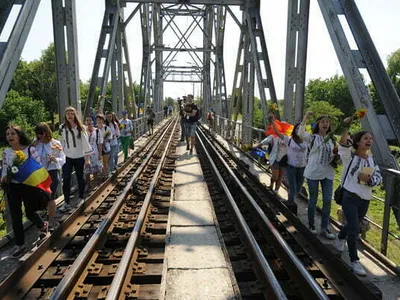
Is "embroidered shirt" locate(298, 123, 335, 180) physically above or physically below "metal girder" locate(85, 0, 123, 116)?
below

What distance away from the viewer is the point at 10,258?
14.1 feet

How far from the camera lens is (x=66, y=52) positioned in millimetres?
8008

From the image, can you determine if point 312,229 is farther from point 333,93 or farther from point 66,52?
point 333,93

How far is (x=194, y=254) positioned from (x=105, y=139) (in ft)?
15.4

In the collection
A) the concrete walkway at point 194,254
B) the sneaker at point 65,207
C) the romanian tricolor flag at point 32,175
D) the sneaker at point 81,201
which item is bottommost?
the concrete walkway at point 194,254

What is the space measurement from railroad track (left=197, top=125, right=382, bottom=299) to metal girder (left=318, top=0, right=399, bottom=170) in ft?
4.58

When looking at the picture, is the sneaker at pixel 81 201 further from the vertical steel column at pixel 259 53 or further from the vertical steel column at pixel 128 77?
the vertical steel column at pixel 128 77

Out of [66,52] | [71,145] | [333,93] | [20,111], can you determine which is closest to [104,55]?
[66,52]

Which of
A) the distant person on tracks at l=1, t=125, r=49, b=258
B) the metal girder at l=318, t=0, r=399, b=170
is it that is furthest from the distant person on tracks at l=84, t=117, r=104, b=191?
the metal girder at l=318, t=0, r=399, b=170

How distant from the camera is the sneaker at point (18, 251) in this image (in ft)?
14.3

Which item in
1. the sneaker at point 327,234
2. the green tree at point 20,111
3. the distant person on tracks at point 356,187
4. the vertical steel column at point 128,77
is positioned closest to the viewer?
the distant person on tracks at point 356,187

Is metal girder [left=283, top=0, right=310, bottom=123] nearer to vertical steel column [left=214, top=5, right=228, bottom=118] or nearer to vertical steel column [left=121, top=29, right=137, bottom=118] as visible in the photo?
vertical steel column [left=121, top=29, right=137, bottom=118]

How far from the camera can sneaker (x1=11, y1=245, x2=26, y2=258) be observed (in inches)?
171

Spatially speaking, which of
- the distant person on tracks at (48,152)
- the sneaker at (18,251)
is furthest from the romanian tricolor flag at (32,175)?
the distant person on tracks at (48,152)
